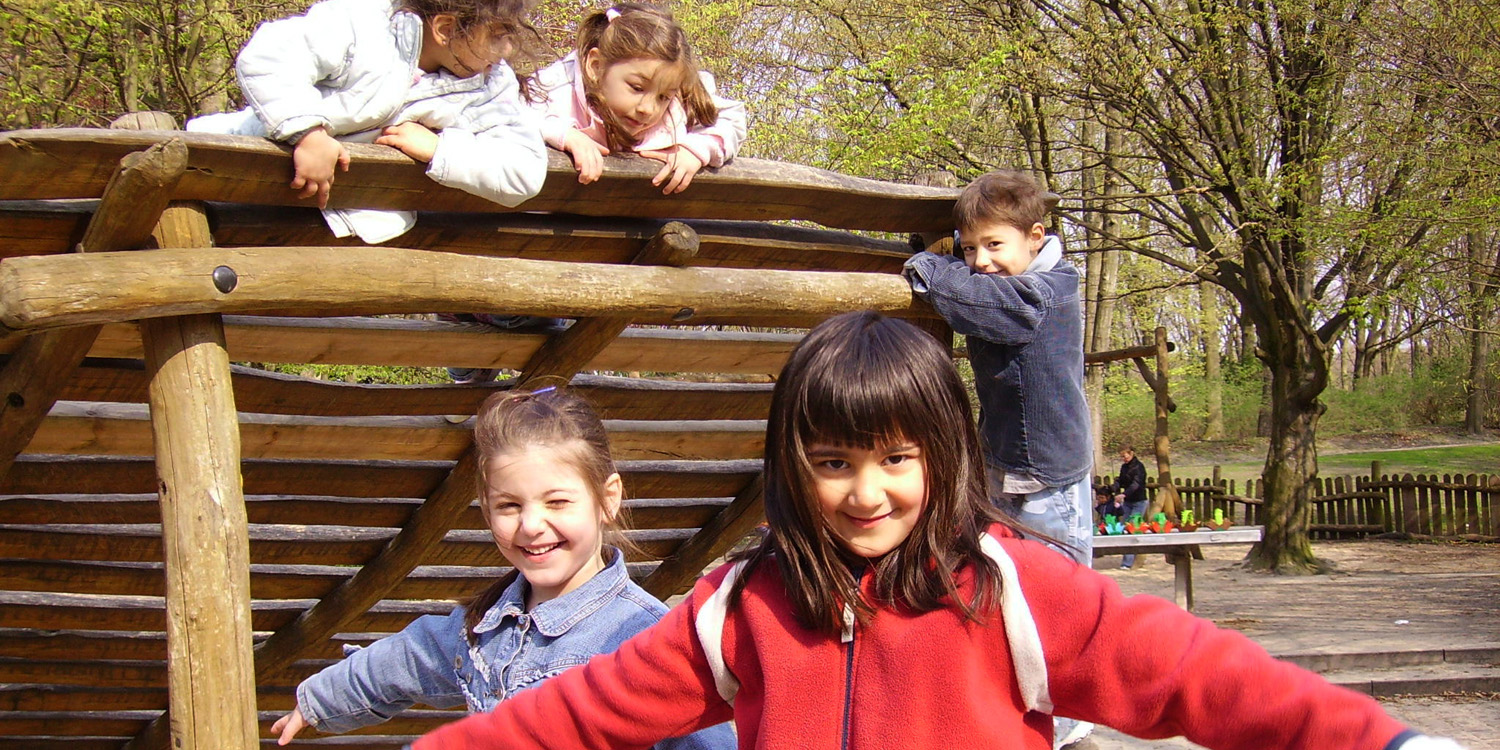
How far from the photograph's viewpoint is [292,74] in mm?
2846

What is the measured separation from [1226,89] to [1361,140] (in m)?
1.58

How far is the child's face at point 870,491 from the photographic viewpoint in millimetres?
1672

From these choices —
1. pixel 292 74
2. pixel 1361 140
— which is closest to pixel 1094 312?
pixel 1361 140

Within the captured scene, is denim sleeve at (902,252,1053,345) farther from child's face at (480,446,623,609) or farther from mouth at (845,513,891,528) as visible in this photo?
mouth at (845,513,891,528)

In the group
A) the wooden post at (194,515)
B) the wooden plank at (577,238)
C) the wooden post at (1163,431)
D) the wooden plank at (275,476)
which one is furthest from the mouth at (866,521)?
the wooden post at (1163,431)

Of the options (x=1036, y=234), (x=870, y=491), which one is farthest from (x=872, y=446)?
(x=1036, y=234)

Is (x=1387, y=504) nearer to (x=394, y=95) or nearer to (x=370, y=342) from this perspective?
(x=370, y=342)

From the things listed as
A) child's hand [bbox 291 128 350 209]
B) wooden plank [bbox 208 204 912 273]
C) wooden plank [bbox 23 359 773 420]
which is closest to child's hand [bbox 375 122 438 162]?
child's hand [bbox 291 128 350 209]

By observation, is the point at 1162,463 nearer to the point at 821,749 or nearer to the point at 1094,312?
the point at 1094,312

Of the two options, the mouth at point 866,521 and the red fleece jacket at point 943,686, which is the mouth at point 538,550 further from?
the mouth at point 866,521

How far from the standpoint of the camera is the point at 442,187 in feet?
10.1

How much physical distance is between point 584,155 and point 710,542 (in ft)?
8.43

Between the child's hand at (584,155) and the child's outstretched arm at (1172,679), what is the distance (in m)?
1.80

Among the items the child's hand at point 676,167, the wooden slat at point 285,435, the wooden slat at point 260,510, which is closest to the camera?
the child's hand at point 676,167
